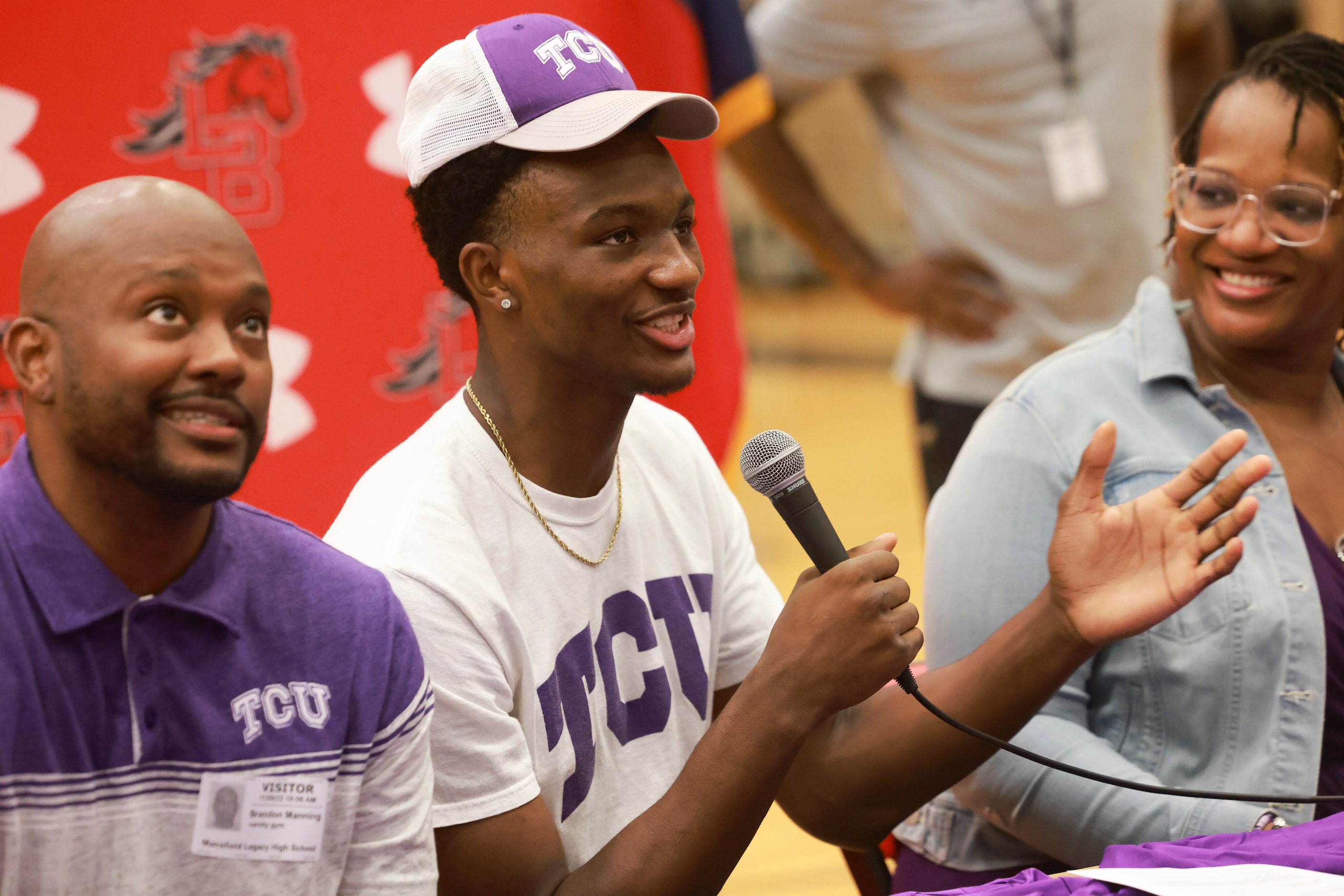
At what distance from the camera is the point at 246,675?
1.25 meters

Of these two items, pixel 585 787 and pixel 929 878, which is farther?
pixel 929 878

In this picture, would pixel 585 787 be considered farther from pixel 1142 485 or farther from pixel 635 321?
pixel 1142 485

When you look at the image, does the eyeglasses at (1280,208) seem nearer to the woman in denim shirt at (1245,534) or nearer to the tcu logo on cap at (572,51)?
the woman in denim shirt at (1245,534)

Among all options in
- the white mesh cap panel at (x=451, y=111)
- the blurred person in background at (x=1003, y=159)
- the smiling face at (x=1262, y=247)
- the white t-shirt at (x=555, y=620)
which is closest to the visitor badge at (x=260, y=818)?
the white t-shirt at (x=555, y=620)

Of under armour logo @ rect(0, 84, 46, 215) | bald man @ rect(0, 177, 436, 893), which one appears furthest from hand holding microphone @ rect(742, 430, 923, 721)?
A: under armour logo @ rect(0, 84, 46, 215)

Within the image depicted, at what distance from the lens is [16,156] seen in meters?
2.11

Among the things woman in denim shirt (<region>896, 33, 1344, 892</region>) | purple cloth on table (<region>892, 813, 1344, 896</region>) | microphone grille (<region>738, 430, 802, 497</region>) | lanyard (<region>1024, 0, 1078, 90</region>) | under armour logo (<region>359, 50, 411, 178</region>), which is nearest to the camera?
purple cloth on table (<region>892, 813, 1344, 896</region>)

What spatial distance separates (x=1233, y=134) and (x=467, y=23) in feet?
4.02

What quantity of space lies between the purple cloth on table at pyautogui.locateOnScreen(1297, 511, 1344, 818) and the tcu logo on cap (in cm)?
112

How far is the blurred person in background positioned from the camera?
3105mm

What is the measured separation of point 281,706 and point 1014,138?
2378 millimetres

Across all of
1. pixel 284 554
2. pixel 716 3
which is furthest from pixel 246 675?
pixel 716 3

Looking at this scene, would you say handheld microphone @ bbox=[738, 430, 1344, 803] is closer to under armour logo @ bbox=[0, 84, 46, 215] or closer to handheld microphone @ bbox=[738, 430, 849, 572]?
handheld microphone @ bbox=[738, 430, 849, 572]

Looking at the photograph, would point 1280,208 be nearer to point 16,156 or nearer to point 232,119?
point 232,119
